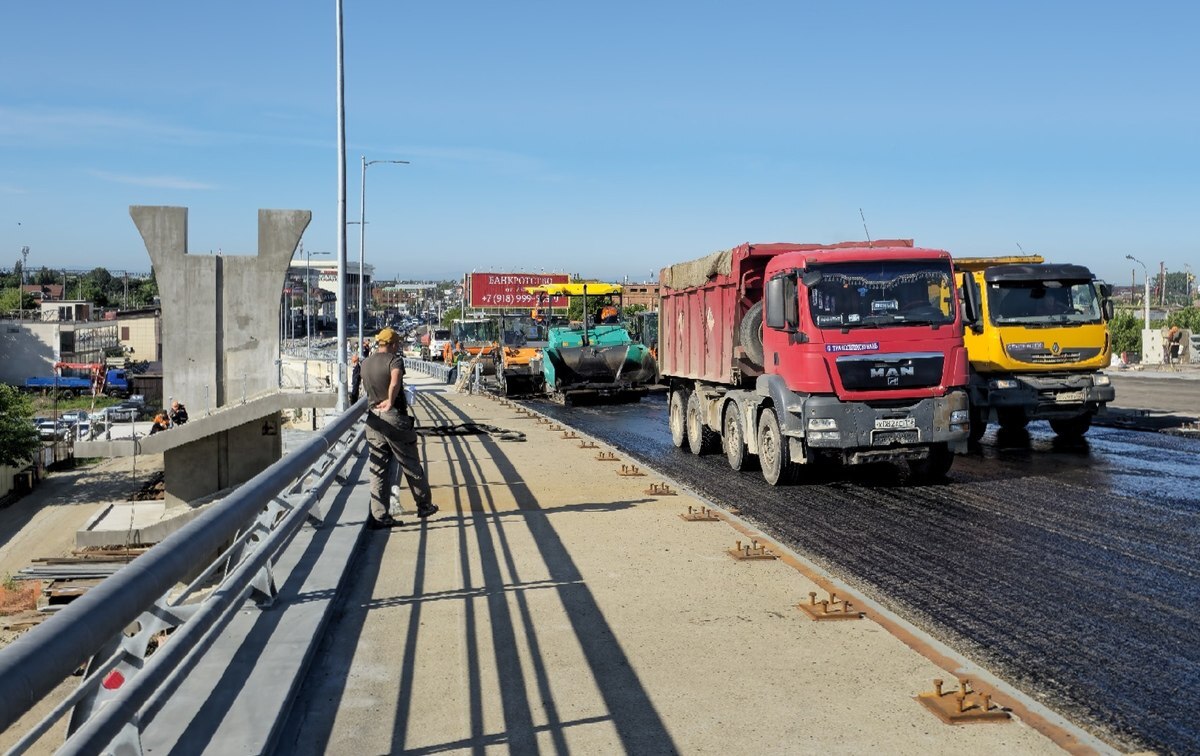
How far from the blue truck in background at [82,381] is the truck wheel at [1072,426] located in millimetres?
84635

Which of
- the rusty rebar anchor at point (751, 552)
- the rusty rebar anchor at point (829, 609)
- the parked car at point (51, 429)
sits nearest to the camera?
the rusty rebar anchor at point (829, 609)

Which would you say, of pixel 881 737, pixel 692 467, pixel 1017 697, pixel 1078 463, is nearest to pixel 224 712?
pixel 881 737

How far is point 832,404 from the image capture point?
Answer: 13.1 metres

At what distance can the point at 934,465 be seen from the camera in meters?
14.0

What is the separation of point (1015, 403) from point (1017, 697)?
13.1 metres

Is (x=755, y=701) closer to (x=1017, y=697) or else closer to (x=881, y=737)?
(x=881, y=737)

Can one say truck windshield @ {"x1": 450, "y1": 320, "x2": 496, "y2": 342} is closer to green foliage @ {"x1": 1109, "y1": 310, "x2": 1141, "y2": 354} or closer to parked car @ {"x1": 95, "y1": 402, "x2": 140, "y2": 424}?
parked car @ {"x1": 95, "y1": 402, "x2": 140, "y2": 424}

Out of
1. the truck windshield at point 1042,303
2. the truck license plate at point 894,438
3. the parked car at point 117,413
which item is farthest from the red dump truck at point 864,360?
the parked car at point 117,413

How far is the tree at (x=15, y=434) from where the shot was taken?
5144 cm

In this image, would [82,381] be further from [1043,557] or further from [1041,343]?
[1043,557]

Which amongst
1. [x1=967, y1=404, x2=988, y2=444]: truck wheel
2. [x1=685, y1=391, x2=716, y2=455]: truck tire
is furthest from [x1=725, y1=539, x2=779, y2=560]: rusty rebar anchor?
[x1=967, y1=404, x2=988, y2=444]: truck wheel

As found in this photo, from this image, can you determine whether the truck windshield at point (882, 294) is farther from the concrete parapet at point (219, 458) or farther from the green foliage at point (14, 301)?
the green foliage at point (14, 301)

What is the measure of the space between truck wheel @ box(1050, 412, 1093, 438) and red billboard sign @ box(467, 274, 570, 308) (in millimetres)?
56288

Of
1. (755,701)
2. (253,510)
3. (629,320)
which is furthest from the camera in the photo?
(629,320)
